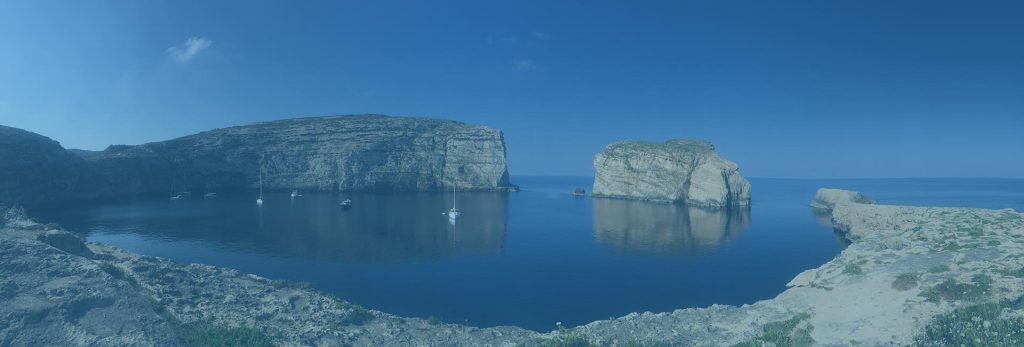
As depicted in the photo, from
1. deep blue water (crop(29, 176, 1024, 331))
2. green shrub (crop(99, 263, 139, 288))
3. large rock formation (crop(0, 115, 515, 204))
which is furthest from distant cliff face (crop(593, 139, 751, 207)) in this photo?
green shrub (crop(99, 263, 139, 288))

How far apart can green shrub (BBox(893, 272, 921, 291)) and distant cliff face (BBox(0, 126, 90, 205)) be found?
398 ft

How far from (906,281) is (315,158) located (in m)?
137

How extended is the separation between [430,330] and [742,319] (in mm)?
18166

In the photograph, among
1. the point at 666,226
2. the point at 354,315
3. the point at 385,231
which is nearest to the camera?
the point at 354,315

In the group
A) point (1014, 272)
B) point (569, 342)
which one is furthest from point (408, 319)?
point (1014, 272)

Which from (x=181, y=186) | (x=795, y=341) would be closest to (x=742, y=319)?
(x=795, y=341)

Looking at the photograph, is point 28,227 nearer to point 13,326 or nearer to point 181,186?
point 13,326

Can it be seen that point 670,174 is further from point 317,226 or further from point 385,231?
point 317,226

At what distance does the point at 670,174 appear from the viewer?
12019 cm

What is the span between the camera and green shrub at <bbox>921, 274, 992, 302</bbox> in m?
24.5

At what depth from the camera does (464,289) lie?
40.3 meters

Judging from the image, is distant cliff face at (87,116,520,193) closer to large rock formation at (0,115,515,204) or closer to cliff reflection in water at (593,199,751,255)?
large rock formation at (0,115,515,204)

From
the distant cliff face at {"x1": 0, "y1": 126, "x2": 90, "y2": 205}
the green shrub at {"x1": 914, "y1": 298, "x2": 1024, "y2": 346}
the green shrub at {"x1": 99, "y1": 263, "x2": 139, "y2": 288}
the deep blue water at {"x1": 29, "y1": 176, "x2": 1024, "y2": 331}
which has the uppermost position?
the distant cliff face at {"x1": 0, "y1": 126, "x2": 90, "y2": 205}

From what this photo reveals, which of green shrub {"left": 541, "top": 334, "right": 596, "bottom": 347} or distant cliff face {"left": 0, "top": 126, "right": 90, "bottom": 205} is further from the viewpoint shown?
distant cliff face {"left": 0, "top": 126, "right": 90, "bottom": 205}
